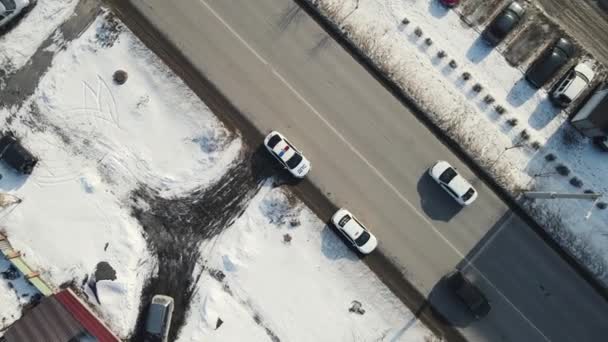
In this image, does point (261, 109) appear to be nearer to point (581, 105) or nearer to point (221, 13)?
point (221, 13)

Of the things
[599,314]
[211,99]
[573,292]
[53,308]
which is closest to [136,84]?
[211,99]

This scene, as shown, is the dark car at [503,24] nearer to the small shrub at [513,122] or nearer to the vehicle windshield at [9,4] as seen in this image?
the small shrub at [513,122]

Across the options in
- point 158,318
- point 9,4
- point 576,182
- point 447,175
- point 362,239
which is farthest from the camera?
point 576,182

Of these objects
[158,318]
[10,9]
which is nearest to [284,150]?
[158,318]

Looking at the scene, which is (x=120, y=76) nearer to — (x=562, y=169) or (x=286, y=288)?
(x=286, y=288)

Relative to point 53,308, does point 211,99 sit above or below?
above

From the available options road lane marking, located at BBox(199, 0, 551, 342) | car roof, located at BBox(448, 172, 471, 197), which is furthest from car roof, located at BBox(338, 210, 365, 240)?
car roof, located at BBox(448, 172, 471, 197)

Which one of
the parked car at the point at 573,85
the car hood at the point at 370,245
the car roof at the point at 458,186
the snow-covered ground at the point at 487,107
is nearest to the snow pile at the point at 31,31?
the snow-covered ground at the point at 487,107
